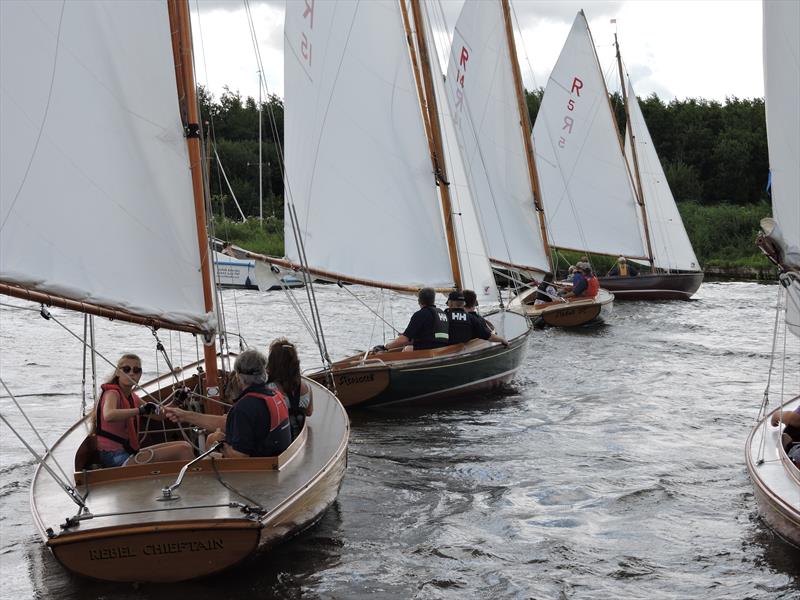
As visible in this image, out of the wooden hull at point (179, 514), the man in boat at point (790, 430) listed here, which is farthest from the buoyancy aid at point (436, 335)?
the wooden hull at point (179, 514)

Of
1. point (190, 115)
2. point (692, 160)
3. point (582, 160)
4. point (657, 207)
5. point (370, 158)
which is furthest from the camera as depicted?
point (692, 160)

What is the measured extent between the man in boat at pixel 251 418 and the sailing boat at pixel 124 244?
0.16 metres

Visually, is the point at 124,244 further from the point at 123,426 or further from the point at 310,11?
the point at 310,11

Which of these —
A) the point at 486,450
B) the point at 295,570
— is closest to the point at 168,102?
the point at 295,570

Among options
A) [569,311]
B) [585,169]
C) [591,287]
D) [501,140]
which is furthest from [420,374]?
[585,169]

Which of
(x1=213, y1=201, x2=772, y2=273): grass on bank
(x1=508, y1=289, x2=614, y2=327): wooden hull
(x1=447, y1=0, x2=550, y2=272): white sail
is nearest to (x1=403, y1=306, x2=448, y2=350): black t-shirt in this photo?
(x1=508, y1=289, x2=614, y2=327): wooden hull

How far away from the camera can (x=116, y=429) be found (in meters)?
7.62

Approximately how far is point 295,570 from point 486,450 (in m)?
4.52

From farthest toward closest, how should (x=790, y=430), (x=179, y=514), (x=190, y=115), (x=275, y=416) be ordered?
(x=790, y=430) → (x=190, y=115) → (x=275, y=416) → (x=179, y=514)

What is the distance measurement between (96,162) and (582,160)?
23.9 m

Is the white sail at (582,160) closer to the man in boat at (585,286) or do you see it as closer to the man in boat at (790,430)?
the man in boat at (585,286)

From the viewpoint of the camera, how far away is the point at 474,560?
784cm

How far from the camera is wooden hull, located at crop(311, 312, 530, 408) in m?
12.9

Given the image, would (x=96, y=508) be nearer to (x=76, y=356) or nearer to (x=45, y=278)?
(x=45, y=278)
